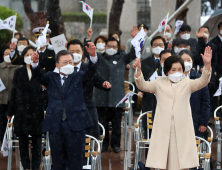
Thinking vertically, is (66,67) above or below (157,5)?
below

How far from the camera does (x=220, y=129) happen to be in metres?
7.66

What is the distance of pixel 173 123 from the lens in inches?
217

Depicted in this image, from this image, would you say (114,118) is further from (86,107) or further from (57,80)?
(57,80)

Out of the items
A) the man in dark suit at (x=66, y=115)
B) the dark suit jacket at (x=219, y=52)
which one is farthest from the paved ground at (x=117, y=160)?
the man in dark suit at (x=66, y=115)

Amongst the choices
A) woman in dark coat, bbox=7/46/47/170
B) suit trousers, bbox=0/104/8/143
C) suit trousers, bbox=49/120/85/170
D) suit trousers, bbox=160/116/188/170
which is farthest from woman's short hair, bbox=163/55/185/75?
suit trousers, bbox=0/104/8/143

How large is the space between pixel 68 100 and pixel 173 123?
4.34 ft

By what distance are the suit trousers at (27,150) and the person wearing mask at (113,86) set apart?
1568 millimetres

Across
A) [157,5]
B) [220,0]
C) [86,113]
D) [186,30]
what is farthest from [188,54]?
[220,0]

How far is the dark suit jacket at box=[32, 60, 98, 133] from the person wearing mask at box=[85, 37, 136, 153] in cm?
269

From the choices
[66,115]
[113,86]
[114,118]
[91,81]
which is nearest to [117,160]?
[114,118]

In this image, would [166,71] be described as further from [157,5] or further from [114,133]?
[157,5]

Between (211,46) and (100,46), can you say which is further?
(211,46)

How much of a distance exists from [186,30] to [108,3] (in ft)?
17.0

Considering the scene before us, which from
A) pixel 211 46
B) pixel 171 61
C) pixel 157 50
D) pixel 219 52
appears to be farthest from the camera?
pixel 219 52
